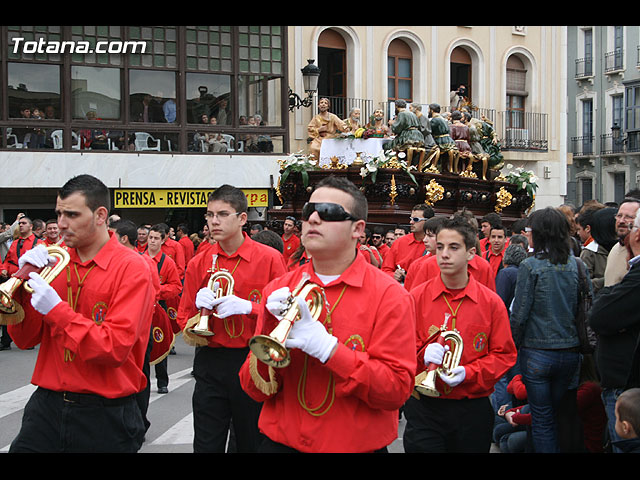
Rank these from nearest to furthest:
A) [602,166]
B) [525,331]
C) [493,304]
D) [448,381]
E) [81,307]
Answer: [81,307]
[448,381]
[493,304]
[525,331]
[602,166]

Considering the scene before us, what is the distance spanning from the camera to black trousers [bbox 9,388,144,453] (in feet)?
13.7

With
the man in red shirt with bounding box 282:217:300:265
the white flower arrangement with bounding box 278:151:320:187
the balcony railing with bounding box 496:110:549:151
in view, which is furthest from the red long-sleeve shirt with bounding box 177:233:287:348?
the balcony railing with bounding box 496:110:549:151

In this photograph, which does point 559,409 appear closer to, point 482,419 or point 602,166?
point 482,419

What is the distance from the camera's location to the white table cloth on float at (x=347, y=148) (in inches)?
592

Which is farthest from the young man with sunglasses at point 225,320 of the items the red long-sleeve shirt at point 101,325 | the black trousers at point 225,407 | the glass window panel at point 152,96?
the glass window panel at point 152,96

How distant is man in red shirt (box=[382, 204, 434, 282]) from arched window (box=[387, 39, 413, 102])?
53.9 feet

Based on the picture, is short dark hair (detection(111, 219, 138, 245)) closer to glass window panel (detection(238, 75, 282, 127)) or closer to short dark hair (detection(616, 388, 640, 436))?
short dark hair (detection(616, 388, 640, 436))

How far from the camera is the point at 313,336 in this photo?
124 inches

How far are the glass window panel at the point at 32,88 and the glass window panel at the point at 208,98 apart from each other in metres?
3.52

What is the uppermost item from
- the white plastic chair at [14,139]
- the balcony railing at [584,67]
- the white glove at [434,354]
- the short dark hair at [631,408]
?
the balcony railing at [584,67]

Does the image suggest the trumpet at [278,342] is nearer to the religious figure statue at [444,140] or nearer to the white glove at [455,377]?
the white glove at [455,377]

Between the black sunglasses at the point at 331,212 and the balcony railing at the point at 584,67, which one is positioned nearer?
the black sunglasses at the point at 331,212

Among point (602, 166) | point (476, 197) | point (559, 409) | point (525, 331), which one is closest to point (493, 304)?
point (525, 331)
